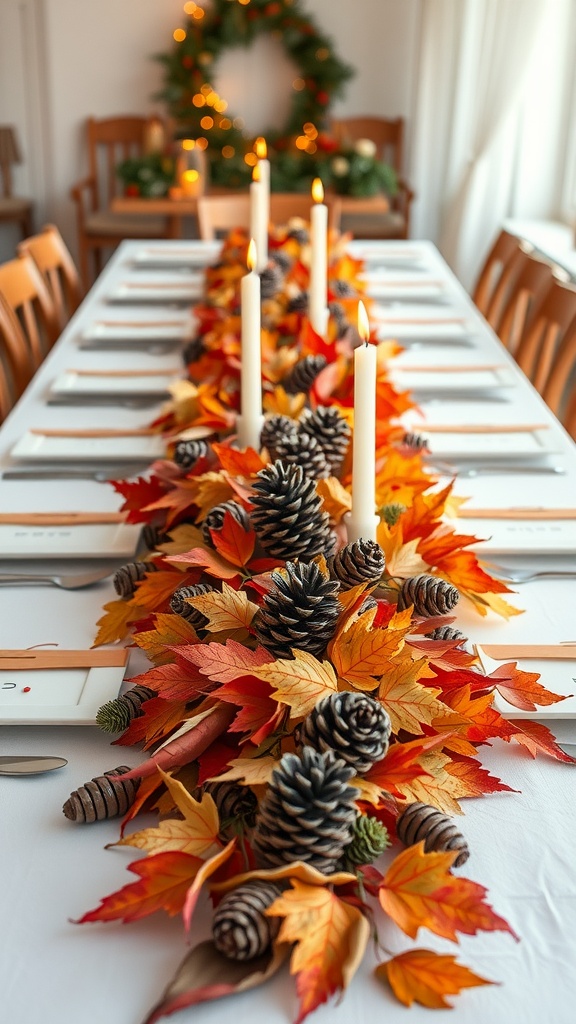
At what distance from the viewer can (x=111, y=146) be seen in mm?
5430

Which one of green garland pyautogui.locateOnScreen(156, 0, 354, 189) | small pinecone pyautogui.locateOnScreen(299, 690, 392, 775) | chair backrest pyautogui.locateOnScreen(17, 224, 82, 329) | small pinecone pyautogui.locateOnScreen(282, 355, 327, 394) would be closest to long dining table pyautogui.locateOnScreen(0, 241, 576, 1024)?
small pinecone pyautogui.locateOnScreen(299, 690, 392, 775)

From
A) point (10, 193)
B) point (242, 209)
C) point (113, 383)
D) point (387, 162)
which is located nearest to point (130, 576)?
point (113, 383)

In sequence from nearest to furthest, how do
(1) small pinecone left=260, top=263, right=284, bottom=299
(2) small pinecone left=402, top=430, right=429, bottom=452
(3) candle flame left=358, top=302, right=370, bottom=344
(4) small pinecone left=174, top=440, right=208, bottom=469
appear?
(3) candle flame left=358, top=302, right=370, bottom=344
(4) small pinecone left=174, top=440, right=208, bottom=469
(2) small pinecone left=402, top=430, right=429, bottom=452
(1) small pinecone left=260, top=263, right=284, bottom=299

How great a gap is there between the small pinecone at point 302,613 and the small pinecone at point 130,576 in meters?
0.28

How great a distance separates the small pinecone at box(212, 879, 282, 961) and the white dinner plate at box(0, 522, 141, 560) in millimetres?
598

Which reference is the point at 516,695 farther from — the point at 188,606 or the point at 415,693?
the point at 188,606

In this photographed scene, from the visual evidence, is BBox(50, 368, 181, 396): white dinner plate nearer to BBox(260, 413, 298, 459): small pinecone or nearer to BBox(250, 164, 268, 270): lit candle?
BBox(250, 164, 268, 270): lit candle

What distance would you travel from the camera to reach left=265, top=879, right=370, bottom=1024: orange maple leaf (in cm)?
58

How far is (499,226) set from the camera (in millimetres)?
4836

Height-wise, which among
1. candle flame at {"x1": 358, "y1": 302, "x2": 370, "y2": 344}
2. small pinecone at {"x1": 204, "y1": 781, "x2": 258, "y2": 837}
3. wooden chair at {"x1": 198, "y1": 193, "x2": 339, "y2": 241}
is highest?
candle flame at {"x1": 358, "y1": 302, "x2": 370, "y2": 344}

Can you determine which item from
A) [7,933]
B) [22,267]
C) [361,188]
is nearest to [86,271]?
[361,188]

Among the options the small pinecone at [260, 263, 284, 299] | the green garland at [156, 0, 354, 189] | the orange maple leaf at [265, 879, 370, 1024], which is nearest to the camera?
the orange maple leaf at [265, 879, 370, 1024]

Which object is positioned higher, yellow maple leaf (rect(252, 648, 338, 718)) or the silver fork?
yellow maple leaf (rect(252, 648, 338, 718))

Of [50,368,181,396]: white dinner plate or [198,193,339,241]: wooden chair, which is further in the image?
[198,193,339,241]: wooden chair
